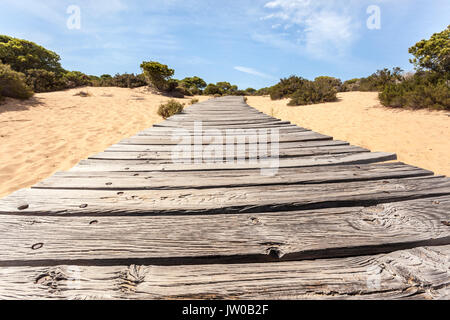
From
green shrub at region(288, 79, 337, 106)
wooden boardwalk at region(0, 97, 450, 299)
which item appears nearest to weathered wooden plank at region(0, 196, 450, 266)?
wooden boardwalk at region(0, 97, 450, 299)

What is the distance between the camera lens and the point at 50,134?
5004mm

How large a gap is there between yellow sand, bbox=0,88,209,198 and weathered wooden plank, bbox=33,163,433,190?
2038 millimetres

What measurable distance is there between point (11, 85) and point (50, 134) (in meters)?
5.85

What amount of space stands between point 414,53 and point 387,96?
7.36 metres

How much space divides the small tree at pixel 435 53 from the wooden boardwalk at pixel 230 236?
13.6 m

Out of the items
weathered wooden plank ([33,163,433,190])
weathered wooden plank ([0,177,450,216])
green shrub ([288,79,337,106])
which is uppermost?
green shrub ([288,79,337,106])

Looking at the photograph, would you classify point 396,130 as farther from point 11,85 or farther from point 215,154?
point 11,85

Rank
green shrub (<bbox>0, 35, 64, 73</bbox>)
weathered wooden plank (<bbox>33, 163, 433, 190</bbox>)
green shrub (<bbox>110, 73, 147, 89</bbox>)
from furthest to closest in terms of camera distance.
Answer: green shrub (<bbox>0, 35, 64, 73</bbox>) < green shrub (<bbox>110, 73, 147, 89</bbox>) < weathered wooden plank (<bbox>33, 163, 433, 190</bbox>)

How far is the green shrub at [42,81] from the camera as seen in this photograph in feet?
40.6

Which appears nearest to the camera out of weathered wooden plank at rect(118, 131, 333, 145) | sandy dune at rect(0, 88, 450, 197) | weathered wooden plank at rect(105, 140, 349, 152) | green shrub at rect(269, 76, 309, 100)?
weathered wooden plank at rect(105, 140, 349, 152)

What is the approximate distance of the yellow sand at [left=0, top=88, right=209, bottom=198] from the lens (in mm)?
3166

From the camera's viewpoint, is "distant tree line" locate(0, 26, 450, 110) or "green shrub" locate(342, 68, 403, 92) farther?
"green shrub" locate(342, 68, 403, 92)

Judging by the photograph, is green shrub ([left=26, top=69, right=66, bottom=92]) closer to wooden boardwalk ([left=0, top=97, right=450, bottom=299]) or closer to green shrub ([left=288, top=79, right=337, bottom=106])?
green shrub ([left=288, top=79, right=337, bottom=106])

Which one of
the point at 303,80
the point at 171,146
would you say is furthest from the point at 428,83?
the point at 171,146
